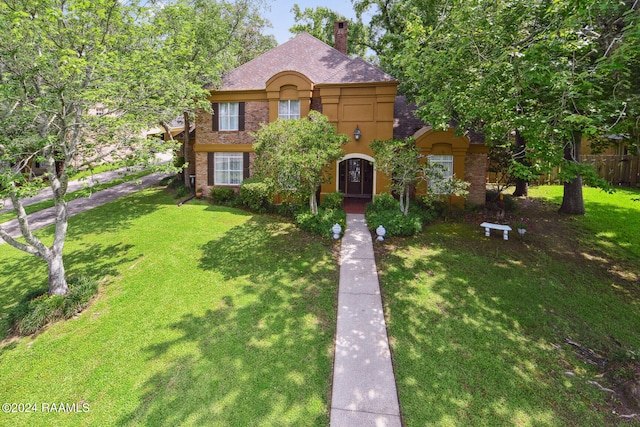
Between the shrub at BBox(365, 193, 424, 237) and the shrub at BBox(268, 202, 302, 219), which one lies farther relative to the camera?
the shrub at BBox(268, 202, 302, 219)

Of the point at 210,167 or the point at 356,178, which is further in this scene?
the point at 356,178

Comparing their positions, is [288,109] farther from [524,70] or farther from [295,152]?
[524,70]

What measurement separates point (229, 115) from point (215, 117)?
792mm

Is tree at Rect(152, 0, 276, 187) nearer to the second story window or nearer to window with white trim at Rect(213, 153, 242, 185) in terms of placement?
the second story window

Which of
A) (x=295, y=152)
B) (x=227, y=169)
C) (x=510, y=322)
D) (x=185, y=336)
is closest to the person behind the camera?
(x=185, y=336)

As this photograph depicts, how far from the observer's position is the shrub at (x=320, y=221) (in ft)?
39.6

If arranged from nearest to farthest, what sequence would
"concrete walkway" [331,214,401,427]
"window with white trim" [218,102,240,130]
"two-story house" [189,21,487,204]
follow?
"concrete walkway" [331,214,401,427] < "two-story house" [189,21,487,204] < "window with white trim" [218,102,240,130]

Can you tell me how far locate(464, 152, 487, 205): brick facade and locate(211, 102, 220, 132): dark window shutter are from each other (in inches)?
517

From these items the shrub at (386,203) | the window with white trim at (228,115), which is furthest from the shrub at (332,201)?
the window with white trim at (228,115)

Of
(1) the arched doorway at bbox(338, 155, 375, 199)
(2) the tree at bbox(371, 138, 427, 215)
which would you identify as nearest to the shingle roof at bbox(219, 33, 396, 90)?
(2) the tree at bbox(371, 138, 427, 215)

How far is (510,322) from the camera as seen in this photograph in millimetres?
7387

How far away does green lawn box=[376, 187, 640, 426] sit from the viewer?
5301 mm

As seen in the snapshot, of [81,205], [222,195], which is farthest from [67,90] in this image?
[81,205]

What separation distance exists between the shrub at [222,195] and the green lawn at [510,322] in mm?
9107
